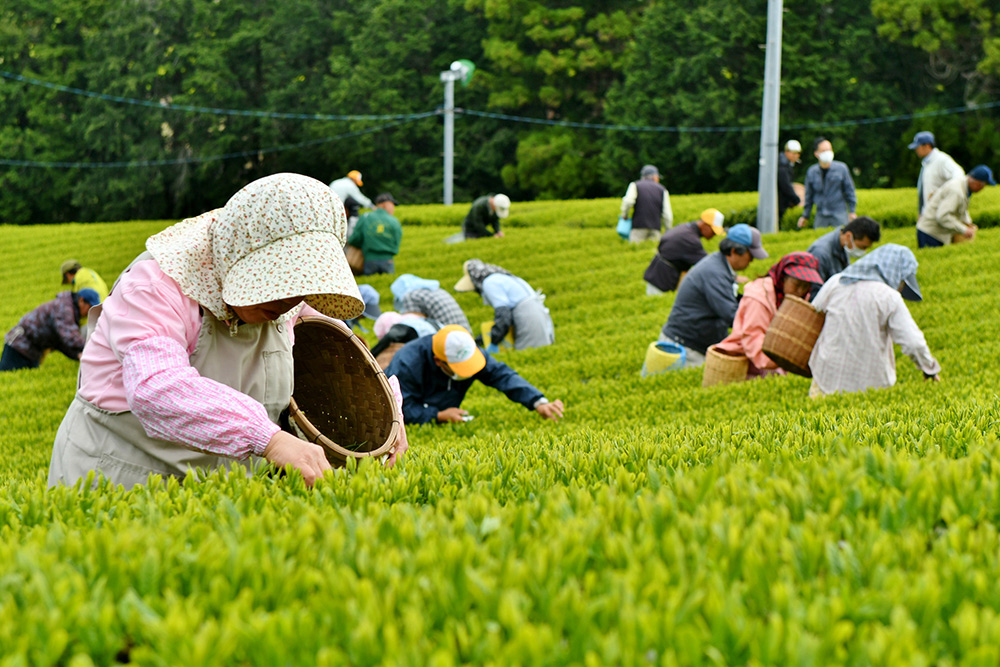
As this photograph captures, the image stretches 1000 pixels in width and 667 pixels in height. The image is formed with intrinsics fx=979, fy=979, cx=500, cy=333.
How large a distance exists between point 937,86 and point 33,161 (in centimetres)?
4399

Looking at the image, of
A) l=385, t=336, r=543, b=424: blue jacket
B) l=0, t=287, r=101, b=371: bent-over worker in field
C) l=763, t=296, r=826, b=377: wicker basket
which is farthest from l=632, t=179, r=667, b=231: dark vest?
l=385, t=336, r=543, b=424: blue jacket

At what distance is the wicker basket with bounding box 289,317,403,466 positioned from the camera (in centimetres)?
397

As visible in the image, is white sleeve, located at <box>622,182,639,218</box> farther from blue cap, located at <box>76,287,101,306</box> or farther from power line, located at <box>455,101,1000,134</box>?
power line, located at <box>455,101,1000,134</box>

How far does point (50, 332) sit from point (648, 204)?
10.7 meters

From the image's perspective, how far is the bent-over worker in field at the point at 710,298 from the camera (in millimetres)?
10359

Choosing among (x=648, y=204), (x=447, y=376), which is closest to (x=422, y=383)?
(x=447, y=376)

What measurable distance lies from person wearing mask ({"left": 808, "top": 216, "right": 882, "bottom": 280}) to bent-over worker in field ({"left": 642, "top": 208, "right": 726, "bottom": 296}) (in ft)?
9.06

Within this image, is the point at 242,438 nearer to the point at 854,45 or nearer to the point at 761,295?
the point at 761,295

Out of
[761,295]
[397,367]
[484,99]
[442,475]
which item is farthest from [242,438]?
[484,99]

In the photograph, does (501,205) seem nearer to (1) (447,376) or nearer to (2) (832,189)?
(2) (832,189)

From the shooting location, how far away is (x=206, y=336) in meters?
3.24

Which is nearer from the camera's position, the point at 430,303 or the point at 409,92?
the point at 430,303

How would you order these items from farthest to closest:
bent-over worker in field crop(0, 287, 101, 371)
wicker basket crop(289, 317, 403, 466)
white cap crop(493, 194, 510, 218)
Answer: white cap crop(493, 194, 510, 218) → bent-over worker in field crop(0, 287, 101, 371) → wicker basket crop(289, 317, 403, 466)

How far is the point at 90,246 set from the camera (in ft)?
97.8
